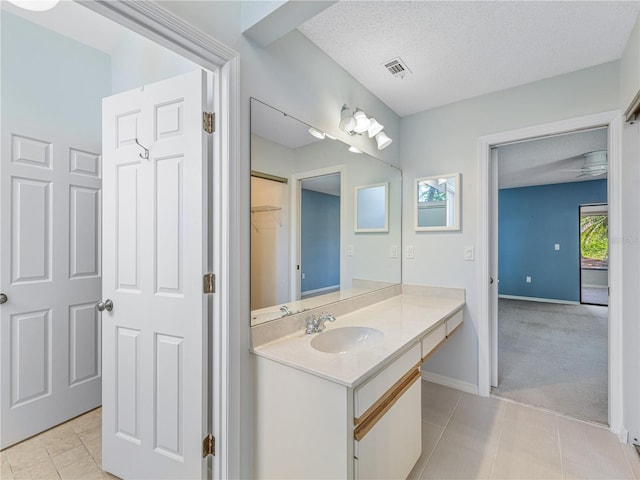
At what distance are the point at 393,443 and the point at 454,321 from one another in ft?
3.87

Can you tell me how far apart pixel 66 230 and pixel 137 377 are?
1.20 m

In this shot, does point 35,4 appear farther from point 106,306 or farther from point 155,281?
point 106,306

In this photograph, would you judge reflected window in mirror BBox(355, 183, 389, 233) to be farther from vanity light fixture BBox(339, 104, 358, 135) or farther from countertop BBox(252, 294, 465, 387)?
countertop BBox(252, 294, 465, 387)

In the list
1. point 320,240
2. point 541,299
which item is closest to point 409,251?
point 320,240

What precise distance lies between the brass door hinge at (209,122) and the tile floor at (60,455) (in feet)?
6.08

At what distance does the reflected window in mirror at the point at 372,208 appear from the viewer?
235cm

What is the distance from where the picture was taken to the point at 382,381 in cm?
127

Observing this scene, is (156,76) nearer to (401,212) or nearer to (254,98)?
(254,98)

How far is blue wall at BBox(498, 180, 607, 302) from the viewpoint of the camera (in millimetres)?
5691

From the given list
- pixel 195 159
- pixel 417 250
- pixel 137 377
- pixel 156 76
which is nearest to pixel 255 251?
pixel 195 159

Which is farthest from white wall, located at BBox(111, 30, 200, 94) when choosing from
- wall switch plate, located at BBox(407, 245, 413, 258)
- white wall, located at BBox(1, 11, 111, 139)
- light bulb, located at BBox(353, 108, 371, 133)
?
wall switch plate, located at BBox(407, 245, 413, 258)

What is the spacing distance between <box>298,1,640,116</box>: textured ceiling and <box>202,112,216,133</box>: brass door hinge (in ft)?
2.75

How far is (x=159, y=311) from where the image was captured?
1.43 metres

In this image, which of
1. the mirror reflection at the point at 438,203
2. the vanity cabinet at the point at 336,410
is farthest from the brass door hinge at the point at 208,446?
the mirror reflection at the point at 438,203
